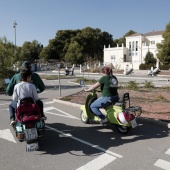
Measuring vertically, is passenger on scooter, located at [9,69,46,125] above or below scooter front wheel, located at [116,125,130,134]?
above

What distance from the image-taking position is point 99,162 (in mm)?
4395

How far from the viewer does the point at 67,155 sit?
475 cm

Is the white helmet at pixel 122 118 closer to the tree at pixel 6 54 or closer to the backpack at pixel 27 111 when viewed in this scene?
the backpack at pixel 27 111

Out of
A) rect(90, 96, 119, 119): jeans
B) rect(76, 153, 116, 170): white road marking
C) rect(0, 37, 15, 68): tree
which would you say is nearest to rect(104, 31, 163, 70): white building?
rect(0, 37, 15, 68): tree

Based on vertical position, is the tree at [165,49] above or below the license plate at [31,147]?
above

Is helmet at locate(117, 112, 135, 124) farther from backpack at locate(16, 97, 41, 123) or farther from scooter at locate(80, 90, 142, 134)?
backpack at locate(16, 97, 41, 123)

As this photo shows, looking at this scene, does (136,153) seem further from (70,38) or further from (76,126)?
(70,38)

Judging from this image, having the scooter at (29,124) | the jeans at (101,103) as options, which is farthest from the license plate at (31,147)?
the jeans at (101,103)

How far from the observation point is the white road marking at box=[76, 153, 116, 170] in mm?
4195

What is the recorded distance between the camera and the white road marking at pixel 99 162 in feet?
13.8

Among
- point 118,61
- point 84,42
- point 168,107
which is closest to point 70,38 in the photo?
Answer: point 84,42

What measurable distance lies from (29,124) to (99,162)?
1.53 metres

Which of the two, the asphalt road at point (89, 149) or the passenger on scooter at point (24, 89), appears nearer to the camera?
the asphalt road at point (89, 149)

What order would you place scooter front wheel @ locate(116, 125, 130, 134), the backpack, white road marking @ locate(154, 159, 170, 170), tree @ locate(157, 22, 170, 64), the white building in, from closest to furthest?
white road marking @ locate(154, 159, 170, 170) < the backpack < scooter front wheel @ locate(116, 125, 130, 134) < tree @ locate(157, 22, 170, 64) < the white building
